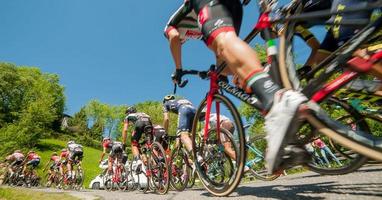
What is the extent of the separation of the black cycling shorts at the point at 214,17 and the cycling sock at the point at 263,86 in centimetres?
40

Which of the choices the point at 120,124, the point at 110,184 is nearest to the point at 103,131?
the point at 120,124

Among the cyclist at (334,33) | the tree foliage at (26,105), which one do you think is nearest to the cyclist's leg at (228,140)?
the cyclist at (334,33)

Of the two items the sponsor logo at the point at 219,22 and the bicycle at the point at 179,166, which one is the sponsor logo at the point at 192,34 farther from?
the bicycle at the point at 179,166

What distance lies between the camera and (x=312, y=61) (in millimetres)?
2809

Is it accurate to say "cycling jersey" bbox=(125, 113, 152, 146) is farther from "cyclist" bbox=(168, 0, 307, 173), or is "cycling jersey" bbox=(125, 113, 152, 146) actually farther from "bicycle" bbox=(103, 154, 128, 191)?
"cyclist" bbox=(168, 0, 307, 173)

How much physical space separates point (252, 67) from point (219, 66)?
1.49m

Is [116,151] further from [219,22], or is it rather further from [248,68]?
[248,68]

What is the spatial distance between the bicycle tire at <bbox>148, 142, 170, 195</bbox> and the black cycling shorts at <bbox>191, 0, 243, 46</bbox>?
4500 mm

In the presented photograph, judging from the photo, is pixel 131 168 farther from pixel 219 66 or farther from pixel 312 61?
pixel 312 61

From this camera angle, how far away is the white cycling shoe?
5.42ft

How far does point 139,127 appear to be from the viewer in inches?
338

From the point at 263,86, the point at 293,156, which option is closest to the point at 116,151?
the point at 263,86

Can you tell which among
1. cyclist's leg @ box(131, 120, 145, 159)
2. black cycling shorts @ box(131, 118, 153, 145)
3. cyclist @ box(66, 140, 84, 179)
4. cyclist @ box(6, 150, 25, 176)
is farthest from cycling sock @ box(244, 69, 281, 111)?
cyclist @ box(6, 150, 25, 176)

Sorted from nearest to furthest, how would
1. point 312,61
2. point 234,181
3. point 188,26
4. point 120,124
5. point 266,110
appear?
point 266,110, point 312,61, point 234,181, point 188,26, point 120,124
